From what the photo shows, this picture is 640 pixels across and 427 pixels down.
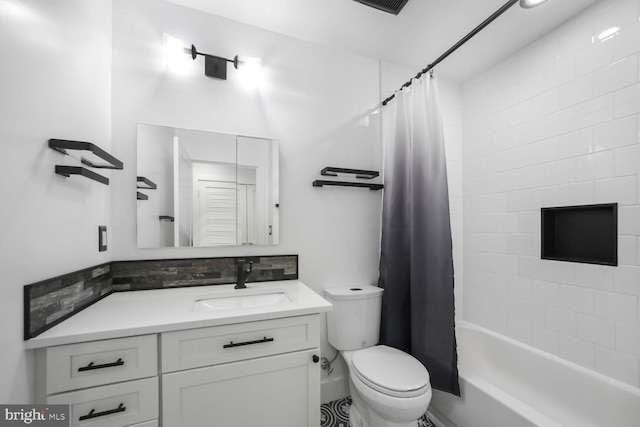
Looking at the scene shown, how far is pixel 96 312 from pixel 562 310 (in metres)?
2.53

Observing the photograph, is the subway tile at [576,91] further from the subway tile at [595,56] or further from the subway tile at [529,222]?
the subway tile at [529,222]

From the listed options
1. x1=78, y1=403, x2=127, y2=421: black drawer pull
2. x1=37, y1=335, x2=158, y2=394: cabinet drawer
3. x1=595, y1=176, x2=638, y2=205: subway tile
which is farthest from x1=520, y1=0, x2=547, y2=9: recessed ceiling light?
x1=78, y1=403, x2=127, y2=421: black drawer pull

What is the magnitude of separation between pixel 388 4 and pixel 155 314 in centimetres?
195

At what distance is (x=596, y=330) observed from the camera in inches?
59.1

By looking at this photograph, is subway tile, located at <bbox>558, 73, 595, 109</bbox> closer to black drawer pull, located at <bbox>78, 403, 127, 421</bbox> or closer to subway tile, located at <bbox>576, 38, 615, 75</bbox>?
subway tile, located at <bbox>576, 38, 615, 75</bbox>

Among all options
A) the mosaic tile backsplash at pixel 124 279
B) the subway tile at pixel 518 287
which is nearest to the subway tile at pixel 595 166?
the subway tile at pixel 518 287

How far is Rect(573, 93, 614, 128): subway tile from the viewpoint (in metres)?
1.46

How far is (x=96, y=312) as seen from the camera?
113 cm

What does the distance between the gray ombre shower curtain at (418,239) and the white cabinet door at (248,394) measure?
2.51ft

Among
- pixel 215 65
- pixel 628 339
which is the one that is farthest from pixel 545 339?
pixel 215 65

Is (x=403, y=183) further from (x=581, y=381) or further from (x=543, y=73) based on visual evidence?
(x=581, y=381)

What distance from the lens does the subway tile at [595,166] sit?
146 cm

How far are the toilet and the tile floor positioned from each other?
7 cm

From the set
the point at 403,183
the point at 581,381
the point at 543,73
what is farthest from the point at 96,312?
A: the point at 543,73
